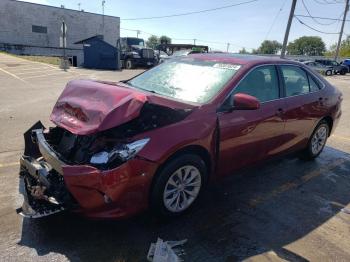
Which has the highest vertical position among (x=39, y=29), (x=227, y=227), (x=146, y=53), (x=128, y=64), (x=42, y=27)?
(x=42, y=27)

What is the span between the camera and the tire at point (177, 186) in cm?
347

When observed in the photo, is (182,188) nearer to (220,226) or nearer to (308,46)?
(220,226)

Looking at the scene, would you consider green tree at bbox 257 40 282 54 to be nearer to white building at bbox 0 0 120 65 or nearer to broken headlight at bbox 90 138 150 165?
white building at bbox 0 0 120 65

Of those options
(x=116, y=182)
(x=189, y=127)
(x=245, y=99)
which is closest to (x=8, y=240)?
(x=116, y=182)

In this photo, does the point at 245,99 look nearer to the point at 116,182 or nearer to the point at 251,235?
the point at 251,235

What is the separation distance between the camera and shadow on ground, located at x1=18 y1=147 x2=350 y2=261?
328cm

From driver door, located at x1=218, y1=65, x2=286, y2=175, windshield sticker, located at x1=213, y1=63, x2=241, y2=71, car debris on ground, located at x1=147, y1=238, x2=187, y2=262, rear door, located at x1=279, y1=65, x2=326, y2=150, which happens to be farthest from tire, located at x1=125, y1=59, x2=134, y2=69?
car debris on ground, located at x1=147, y1=238, x2=187, y2=262

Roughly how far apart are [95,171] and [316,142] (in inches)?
166

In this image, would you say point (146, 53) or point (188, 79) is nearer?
point (188, 79)

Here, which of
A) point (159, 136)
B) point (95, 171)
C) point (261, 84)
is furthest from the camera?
point (261, 84)

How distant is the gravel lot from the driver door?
1.62ft

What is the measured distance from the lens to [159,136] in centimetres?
340

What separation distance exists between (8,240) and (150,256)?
132 centimetres

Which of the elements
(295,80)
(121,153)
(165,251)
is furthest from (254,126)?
(165,251)
